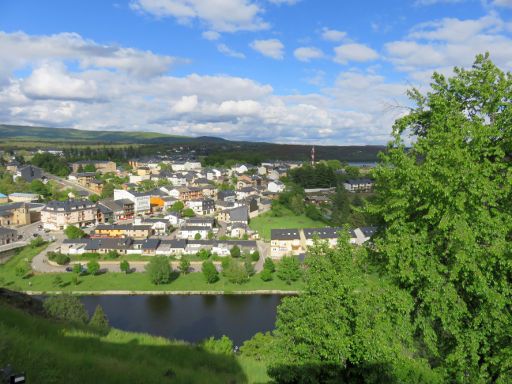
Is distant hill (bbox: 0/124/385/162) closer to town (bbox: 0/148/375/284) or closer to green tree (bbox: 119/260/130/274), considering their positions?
town (bbox: 0/148/375/284)

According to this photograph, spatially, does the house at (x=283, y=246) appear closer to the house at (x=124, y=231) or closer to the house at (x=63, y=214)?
the house at (x=124, y=231)

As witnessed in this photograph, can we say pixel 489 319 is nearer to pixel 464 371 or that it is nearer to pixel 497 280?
pixel 497 280

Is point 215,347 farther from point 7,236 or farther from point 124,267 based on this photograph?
point 7,236

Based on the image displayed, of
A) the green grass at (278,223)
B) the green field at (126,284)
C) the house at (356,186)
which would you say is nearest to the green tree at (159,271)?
the green field at (126,284)

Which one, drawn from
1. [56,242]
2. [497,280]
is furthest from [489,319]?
[56,242]

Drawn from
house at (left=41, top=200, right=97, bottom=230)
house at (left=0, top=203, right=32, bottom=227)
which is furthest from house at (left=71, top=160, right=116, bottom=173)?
house at (left=41, top=200, right=97, bottom=230)

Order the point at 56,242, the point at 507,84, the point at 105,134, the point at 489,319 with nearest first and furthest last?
1. the point at 489,319
2. the point at 507,84
3. the point at 56,242
4. the point at 105,134
